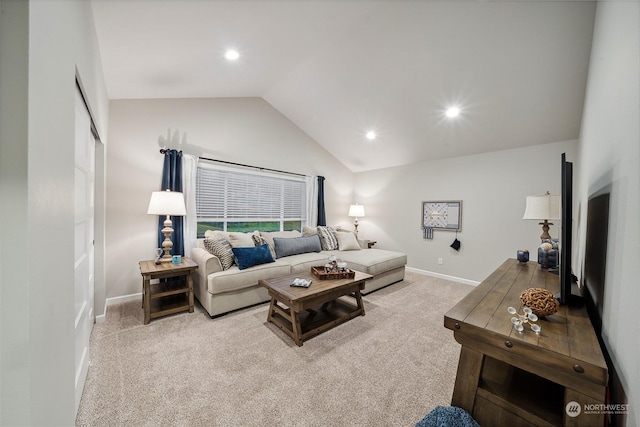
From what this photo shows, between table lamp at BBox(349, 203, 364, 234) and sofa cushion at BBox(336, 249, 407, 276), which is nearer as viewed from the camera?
sofa cushion at BBox(336, 249, 407, 276)

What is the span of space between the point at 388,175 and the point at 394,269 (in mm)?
2085

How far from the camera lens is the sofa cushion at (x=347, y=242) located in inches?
167

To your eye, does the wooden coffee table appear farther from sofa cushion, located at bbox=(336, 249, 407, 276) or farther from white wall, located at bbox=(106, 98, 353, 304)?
white wall, located at bbox=(106, 98, 353, 304)

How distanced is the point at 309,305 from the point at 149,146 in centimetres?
283

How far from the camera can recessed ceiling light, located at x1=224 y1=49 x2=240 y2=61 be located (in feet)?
7.59

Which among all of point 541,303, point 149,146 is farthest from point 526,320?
point 149,146

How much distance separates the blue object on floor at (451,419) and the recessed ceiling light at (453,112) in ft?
10.4

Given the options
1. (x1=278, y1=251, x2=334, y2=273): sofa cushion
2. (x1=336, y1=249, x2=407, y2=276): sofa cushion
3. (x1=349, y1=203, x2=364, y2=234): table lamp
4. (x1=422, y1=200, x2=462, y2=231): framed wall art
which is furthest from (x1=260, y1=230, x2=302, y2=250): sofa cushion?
(x1=422, y1=200, x2=462, y2=231): framed wall art

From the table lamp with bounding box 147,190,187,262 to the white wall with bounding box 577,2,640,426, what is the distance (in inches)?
129

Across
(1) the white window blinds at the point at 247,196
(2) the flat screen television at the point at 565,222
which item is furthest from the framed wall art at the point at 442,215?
(2) the flat screen television at the point at 565,222

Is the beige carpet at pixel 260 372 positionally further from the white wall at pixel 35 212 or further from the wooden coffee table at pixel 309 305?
the white wall at pixel 35 212

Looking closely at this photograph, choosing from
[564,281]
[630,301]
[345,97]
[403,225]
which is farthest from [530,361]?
[403,225]

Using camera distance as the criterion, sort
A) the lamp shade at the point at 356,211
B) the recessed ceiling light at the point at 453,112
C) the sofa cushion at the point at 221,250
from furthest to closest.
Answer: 1. the lamp shade at the point at 356,211
2. the recessed ceiling light at the point at 453,112
3. the sofa cushion at the point at 221,250

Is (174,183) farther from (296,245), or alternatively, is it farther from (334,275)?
(334,275)
